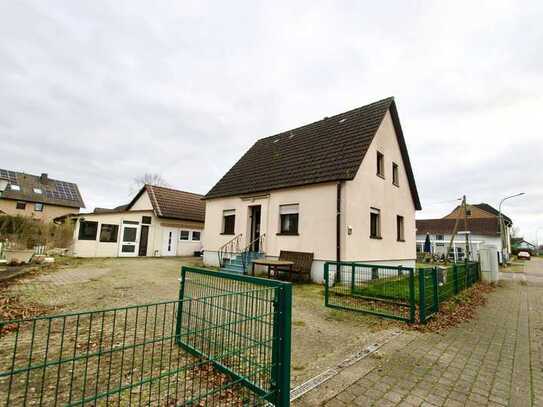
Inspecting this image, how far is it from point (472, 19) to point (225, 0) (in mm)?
6152

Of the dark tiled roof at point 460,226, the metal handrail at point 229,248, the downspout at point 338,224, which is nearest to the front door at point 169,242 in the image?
the metal handrail at point 229,248

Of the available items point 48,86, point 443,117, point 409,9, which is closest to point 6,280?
point 48,86

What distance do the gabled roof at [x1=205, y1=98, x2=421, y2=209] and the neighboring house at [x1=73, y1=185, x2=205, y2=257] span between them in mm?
5067

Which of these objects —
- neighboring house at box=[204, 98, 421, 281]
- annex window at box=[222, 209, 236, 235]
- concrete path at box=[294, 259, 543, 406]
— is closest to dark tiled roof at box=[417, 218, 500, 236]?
neighboring house at box=[204, 98, 421, 281]

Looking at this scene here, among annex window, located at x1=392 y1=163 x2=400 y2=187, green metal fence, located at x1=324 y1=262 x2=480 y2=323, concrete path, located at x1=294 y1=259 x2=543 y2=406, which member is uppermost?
annex window, located at x1=392 y1=163 x2=400 y2=187

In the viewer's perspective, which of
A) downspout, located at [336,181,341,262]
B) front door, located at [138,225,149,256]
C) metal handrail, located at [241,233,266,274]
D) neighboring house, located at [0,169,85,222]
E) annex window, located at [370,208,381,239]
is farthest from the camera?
neighboring house, located at [0,169,85,222]

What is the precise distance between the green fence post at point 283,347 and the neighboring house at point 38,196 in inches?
1617

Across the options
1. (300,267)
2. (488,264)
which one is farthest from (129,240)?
(488,264)

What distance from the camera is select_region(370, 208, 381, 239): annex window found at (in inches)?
485

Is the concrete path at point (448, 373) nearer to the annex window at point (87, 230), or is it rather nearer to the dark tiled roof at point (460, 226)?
the annex window at point (87, 230)

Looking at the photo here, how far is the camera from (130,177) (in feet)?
131

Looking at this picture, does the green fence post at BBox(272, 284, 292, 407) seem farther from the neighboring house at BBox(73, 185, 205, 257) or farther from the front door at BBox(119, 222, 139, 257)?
the front door at BBox(119, 222, 139, 257)

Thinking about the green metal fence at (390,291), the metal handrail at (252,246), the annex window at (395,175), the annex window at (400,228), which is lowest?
the green metal fence at (390,291)

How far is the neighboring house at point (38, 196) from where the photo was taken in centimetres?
3479
